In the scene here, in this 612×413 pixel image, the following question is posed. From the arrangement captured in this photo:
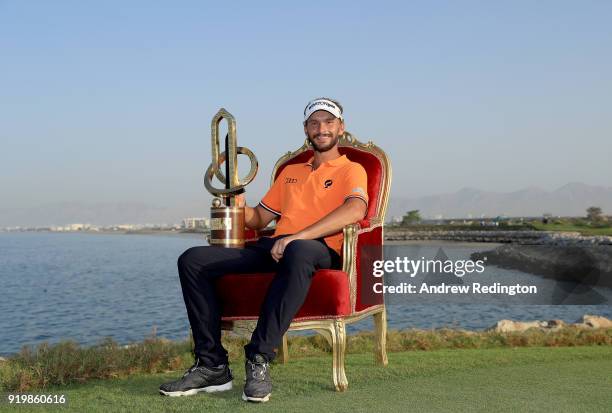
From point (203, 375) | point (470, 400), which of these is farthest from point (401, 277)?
point (203, 375)

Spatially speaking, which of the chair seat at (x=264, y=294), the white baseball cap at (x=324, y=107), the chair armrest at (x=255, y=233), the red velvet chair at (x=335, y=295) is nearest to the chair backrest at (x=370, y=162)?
the red velvet chair at (x=335, y=295)

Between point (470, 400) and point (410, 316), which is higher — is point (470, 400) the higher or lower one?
the higher one

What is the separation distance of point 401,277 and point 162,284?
41462mm

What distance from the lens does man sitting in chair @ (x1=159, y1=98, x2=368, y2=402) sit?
3.74 metres

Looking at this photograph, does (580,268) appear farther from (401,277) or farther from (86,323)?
(401,277)

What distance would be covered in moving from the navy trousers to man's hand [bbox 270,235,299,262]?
1.6 inches

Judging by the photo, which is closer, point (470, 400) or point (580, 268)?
point (470, 400)

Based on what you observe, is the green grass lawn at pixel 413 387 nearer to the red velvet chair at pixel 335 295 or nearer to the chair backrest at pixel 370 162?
the red velvet chair at pixel 335 295

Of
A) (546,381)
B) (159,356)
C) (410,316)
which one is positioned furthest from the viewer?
(410,316)

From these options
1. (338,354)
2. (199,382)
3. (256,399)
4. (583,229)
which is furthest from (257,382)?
(583,229)

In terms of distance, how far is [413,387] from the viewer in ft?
13.4

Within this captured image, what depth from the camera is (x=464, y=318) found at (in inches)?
842

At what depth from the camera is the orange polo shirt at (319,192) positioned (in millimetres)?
4262

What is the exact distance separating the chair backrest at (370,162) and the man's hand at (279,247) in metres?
1.05
